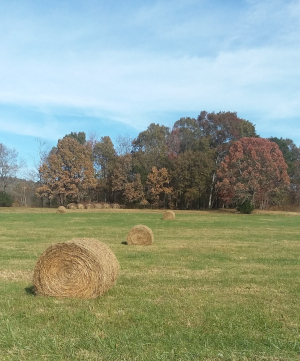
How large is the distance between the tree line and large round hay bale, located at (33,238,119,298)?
40.4 meters

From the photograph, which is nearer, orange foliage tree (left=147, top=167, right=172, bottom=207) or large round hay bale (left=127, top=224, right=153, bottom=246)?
large round hay bale (left=127, top=224, right=153, bottom=246)

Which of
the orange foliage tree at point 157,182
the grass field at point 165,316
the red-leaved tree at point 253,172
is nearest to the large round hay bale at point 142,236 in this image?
the grass field at point 165,316

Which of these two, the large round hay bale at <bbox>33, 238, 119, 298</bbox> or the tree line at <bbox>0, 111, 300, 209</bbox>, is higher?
the tree line at <bbox>0, 111, 300, 209</bbox>

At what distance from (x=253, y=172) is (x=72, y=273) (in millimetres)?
41588

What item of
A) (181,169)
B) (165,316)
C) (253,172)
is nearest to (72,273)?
(165,316)

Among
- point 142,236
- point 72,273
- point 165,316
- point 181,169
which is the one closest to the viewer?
point 165,316

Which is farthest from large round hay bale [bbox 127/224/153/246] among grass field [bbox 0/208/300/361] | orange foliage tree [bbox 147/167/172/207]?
orange foliage tree [bbox 147/167/172/207]

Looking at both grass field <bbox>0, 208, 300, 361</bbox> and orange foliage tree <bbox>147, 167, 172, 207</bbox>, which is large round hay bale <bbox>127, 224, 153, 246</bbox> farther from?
orange foliage tree <bbox>147, 167, 172, 207</bbox>

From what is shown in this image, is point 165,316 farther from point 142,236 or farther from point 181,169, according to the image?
point 181,169

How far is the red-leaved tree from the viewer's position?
4541 cm

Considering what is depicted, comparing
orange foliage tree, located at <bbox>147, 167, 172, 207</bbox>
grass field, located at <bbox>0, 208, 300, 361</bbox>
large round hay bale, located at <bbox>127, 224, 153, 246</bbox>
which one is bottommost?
grass field, located at <bbox>0, 208, 300, 361</bbox>

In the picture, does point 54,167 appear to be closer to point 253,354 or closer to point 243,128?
point 243,128

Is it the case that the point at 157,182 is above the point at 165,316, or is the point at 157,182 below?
above

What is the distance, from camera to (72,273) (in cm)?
697
